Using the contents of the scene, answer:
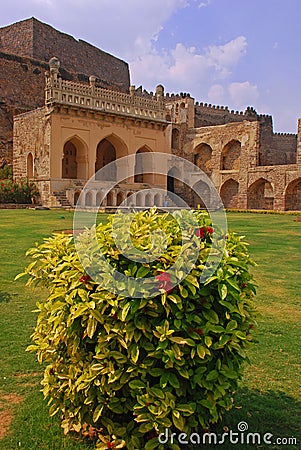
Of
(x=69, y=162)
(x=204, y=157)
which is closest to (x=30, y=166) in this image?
(x=69, y=162)

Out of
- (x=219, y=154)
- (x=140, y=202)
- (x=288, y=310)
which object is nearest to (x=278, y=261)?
(x=288, y=310)

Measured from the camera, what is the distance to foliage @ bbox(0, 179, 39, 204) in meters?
23.1

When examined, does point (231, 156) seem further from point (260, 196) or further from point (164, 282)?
point (164, 282)

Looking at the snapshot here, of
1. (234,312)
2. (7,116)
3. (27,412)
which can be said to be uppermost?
(7,116)

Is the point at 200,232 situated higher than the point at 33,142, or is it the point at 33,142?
the point at 33,142

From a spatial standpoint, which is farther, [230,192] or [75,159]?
[230,192]

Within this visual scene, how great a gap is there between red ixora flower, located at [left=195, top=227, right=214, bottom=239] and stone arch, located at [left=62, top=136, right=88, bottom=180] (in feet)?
78.8

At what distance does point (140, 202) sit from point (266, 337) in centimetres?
2126

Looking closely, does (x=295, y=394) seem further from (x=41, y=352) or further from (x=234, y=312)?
(x=41, y=352)

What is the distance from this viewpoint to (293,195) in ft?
98.9

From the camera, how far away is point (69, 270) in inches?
109

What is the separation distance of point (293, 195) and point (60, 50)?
23608mm

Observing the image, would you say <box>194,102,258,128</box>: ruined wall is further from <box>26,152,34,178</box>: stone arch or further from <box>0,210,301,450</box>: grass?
<box>0,210,301,450</box>: grass

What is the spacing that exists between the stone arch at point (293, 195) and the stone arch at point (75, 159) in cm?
1360
